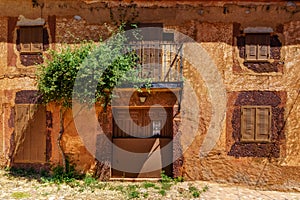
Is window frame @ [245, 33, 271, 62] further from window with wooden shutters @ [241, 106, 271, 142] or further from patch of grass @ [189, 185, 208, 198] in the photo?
patch of grass @ [189, 185, 208, 198]

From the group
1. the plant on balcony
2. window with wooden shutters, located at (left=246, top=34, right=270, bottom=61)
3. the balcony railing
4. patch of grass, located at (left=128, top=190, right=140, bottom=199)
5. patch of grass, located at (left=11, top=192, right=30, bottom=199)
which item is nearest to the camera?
patch of grass, located at (left=11, top=192, right=30, bottom=199)

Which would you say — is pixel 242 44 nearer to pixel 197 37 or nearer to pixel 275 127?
pixel 197 37

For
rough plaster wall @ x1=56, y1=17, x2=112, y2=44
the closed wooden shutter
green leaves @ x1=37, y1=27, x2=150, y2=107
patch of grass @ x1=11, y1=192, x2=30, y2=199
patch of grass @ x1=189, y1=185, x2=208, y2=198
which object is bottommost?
patch of grass @ x1=189, y1=185, x2=208, y2=198

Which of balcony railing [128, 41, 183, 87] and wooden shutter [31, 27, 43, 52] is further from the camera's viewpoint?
wooden shutter [31, 27, 43, 52]

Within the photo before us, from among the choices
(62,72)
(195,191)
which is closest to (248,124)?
(195,191)

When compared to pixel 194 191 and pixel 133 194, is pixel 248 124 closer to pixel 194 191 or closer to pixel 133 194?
pixel 194 191

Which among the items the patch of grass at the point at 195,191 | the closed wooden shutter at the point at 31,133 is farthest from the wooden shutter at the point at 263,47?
the closed wooden shutter at the point at 31,133

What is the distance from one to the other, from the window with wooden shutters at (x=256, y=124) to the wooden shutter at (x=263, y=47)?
1.53m

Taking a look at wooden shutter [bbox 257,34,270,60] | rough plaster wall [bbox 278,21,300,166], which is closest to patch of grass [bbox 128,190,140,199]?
rough plaster wall [bbox 278,21,300,166]

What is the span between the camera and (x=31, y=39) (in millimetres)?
9430

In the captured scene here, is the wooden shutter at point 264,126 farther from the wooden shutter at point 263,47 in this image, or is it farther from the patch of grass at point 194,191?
the patch of grass at point 194,191

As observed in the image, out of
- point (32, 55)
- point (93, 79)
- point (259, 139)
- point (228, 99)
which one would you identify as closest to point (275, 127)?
point (259, 139)

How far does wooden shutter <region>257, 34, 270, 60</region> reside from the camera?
9016 mm

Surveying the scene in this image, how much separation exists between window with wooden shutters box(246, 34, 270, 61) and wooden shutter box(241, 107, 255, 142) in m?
1.54
